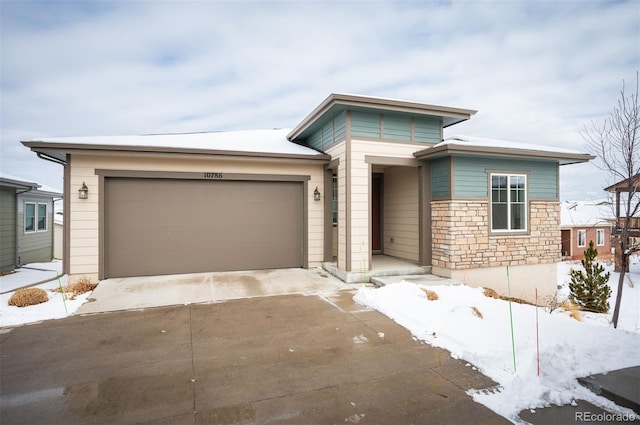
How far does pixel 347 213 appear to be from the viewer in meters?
7.83

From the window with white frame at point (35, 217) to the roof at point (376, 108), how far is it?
39.0 feet

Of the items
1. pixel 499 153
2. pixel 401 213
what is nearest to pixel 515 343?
pixel 499 153

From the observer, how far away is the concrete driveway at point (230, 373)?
2732 millimetres

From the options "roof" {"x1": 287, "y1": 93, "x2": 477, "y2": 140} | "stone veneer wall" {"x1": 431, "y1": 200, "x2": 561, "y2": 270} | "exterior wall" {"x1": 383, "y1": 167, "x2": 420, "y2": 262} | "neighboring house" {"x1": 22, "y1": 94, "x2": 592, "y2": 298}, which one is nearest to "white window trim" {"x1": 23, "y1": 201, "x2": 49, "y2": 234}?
"neighboring house" {"x1": 22, "y1": 94, "x2": 592, "y2": 298}

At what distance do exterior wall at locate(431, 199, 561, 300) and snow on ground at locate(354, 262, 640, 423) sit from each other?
72.7 inches

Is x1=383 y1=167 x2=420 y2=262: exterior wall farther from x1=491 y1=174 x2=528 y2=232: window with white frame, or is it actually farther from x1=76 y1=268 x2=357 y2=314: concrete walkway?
x1=76 y1=268 x2=357 y2=314: concrete walkway

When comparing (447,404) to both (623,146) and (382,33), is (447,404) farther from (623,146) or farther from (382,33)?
(382,33)

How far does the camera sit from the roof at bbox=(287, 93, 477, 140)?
7.33m

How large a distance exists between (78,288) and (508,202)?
Result: 33.7 feet

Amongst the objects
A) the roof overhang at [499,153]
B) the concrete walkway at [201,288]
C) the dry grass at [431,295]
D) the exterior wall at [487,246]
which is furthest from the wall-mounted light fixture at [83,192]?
the exterior wall at [487,246]

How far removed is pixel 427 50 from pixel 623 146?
29.7 feet

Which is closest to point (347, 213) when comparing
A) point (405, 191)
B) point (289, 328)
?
point (405, 191)

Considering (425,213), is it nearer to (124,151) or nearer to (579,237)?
(124,151)

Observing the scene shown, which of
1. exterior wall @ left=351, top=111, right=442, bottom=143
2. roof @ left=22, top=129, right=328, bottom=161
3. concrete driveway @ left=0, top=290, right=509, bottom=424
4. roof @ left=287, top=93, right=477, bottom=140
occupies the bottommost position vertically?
concrete driveway @ left=0, top=290, right=509, bottom=424
